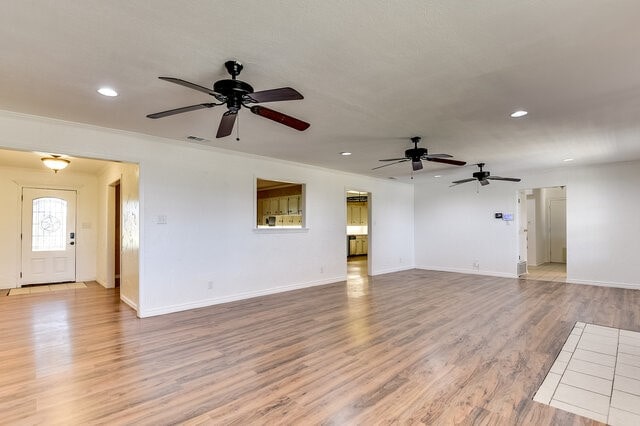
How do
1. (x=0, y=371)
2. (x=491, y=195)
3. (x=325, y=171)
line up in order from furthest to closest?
(x=491, y=195) < (x=325, y=171) < (x=0, y=371)

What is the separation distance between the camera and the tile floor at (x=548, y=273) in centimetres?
776

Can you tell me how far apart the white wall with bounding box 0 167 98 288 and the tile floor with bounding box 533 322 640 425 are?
8808 millimetres

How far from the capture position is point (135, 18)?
200 centimetres

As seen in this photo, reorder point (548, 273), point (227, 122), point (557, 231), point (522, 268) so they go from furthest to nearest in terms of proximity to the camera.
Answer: point (557, 231) < point (548, 273) < point (522, 268) < point (227, 122)

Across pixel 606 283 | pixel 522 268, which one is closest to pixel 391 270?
pixel 522 268

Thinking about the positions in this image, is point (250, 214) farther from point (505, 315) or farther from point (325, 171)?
point (505, 315)

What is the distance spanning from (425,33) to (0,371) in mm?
4458

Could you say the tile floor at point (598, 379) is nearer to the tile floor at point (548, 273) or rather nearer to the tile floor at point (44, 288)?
the tile floor at point (548, 273)

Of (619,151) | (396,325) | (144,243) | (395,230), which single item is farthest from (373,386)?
(395,230)

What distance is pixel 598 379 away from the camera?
2.77 m

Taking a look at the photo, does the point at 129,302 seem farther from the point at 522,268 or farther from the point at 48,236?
the point at 522,268

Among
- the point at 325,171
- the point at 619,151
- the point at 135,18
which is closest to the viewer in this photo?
the point at 135,18

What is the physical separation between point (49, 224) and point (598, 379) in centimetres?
959

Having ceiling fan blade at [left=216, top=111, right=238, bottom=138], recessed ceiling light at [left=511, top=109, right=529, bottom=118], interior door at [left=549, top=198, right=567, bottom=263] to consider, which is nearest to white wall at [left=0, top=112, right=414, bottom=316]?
ceiling fan blade at [left=216, top=111, right=238, bottom=138]
